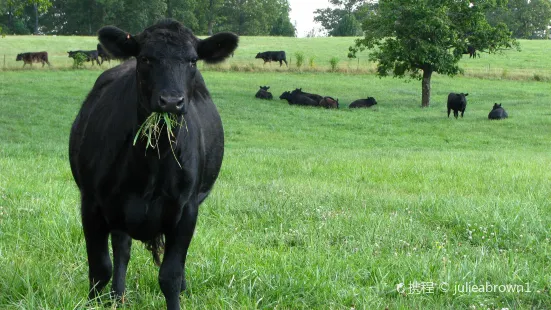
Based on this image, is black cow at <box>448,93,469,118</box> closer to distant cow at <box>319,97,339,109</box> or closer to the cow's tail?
distant cow at <box>319,97,339,109</box>

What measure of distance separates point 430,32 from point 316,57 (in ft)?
86.6

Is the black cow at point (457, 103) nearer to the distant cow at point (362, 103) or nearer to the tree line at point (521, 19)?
the distant cow at point (362, 103)

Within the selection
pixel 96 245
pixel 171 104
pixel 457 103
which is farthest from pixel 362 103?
pixel 171 104

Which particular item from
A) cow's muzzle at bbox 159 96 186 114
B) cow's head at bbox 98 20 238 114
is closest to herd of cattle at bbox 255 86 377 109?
cow's head at bbox 98 20 238 114

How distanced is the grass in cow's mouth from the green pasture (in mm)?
39323

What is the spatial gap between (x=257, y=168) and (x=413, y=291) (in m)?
7.56

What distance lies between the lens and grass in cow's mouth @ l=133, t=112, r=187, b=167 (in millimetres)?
3820

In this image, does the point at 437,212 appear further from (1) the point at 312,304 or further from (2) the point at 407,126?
(2) the point at 407,126

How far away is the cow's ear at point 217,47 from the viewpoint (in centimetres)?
459

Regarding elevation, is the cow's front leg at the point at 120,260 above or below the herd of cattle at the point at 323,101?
above

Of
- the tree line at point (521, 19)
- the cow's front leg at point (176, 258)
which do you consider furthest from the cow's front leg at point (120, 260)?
the tree line at point (521, 19)

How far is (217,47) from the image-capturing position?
4.68m

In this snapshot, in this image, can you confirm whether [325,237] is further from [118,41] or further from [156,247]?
[118,41]

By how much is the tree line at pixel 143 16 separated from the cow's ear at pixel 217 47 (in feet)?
175
